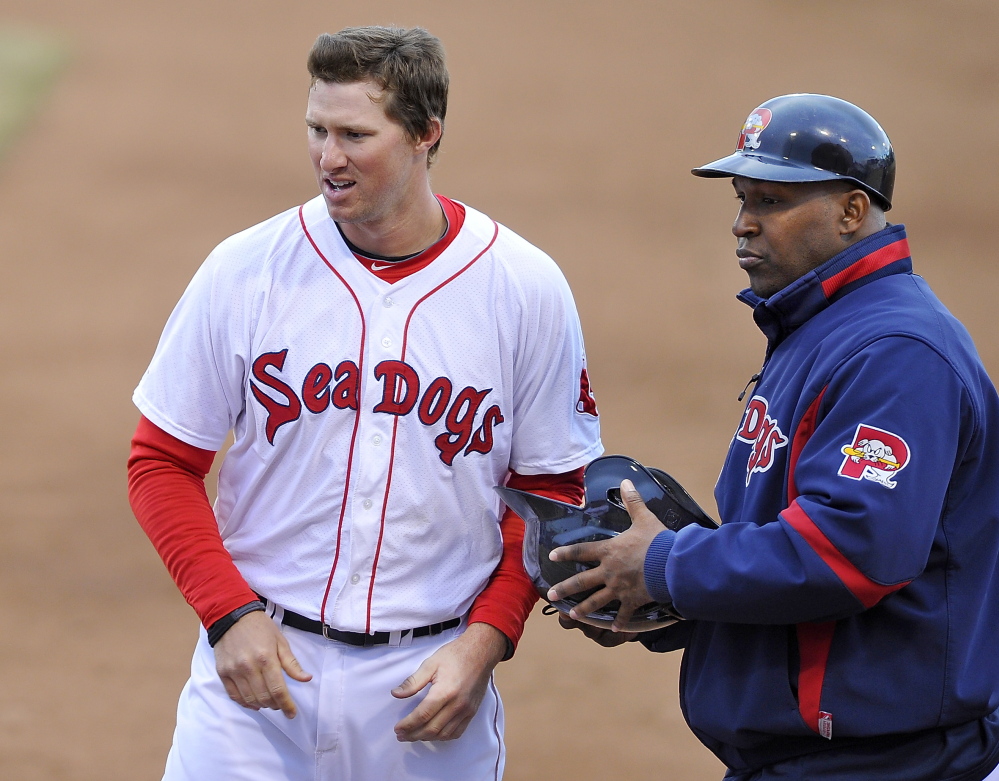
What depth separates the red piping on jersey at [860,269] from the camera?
1.96 meters

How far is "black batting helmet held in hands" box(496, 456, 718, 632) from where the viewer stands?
2.09m

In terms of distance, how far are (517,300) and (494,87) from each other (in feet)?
25.7

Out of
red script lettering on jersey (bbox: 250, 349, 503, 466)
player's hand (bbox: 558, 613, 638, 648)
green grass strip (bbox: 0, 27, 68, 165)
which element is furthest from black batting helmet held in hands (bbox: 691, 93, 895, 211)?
green grass strip (bbox: 0, 27, 68, 165)

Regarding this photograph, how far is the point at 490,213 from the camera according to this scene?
844 centimetres

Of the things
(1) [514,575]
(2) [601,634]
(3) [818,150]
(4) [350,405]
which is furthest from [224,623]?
(3) [818,150]

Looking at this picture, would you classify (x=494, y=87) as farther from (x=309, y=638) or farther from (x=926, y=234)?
(x=309, y=638)

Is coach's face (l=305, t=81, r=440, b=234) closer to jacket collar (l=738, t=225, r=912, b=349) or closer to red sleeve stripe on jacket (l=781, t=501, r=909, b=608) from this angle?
jacket collar (l=738, t=225, r=912, b=349)

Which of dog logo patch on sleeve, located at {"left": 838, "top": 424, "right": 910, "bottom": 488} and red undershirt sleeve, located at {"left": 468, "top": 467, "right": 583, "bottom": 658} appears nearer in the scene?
dog logo patch on sleeve, located at {"left": 838, "top": 424, "right": 910, "bottom": 488}

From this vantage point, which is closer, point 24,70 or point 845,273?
point 845,273

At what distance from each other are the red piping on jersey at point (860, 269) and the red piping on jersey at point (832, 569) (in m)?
0.22

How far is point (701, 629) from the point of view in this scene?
2.10 meters

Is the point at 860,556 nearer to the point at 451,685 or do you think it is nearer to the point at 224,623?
the point at 451,685

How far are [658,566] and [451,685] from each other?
563mm

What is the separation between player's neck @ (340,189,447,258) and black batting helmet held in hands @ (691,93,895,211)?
2.05 ft
